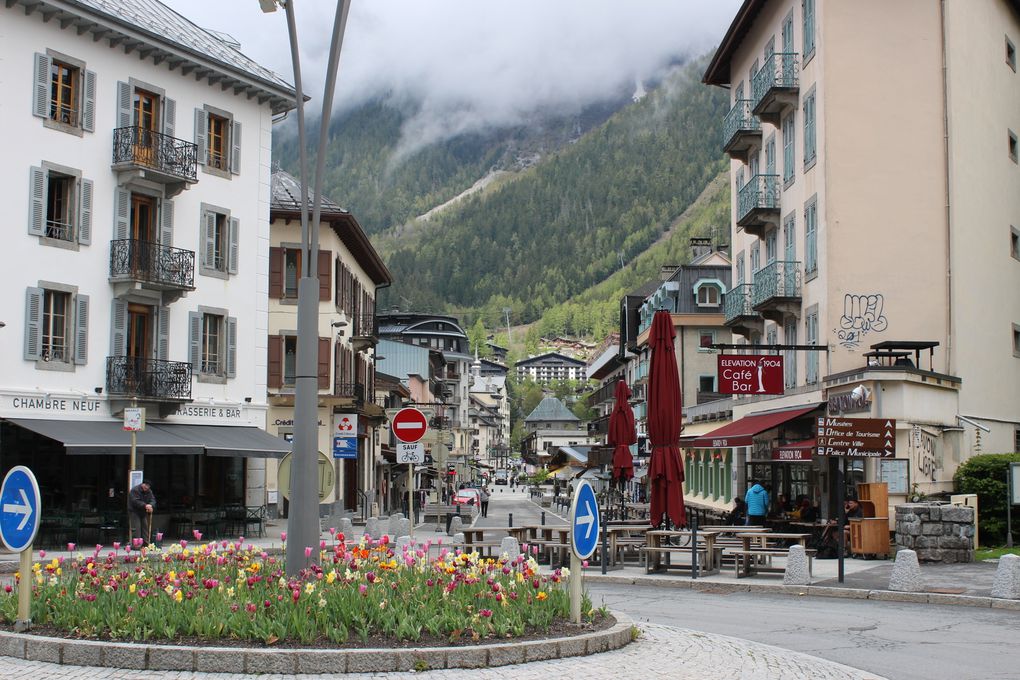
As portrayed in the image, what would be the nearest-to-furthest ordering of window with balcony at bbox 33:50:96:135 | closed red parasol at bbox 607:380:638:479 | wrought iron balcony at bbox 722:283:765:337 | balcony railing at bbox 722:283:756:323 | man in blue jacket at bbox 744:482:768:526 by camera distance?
1. man in blue jacket at bbox 744:482:768:526
2. window with balcony at bbox 33:50:96:135
3. closed red parasol at bbox 607:380:638:479
4. wrought iron balcony at bbox 722:283:765:337
5. balcony railing at bbox 722:283:756:323

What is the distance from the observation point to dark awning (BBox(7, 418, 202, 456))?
2892 centimetres

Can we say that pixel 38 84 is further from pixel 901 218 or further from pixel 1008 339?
pixel 1008 339

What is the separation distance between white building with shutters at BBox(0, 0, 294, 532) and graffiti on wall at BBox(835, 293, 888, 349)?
15862mm

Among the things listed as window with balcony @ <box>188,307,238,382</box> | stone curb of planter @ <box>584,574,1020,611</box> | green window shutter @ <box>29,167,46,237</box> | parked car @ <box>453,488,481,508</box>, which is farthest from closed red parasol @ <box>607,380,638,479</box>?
parked car @ <box>453,488,481,508</box>

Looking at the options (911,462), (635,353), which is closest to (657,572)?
(911,462)

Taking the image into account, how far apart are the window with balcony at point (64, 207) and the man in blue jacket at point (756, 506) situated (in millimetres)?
17899

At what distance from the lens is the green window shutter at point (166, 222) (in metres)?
34.1

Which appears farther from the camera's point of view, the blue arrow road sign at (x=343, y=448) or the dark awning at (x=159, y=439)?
the dark awning at (x=159, y=439)

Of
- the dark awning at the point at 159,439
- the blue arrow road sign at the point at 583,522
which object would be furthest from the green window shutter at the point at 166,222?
the blue arrow road sign at the point at 583,522

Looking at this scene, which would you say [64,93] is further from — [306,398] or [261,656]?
[261,656]

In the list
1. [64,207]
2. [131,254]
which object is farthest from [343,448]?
[64,207]

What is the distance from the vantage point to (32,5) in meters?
30.2

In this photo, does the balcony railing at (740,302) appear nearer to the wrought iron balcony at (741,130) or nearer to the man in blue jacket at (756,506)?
the wrought iron balcony at (741,130)

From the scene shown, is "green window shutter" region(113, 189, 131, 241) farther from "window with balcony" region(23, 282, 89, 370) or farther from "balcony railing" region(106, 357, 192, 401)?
"balcony railing" region(106, 357, 192, 401)
